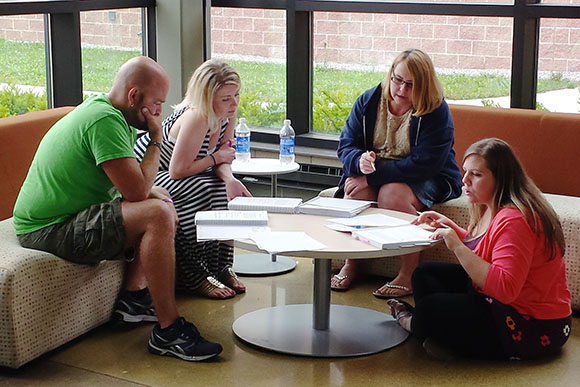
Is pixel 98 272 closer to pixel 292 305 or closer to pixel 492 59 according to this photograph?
pixel 292 305

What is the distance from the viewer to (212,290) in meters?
4.29

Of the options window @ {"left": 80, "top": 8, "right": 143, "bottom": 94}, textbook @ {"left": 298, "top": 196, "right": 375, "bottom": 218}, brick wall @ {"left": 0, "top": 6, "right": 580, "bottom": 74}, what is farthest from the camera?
window @ {"left": 80, "top": 8, "right": 143, "bottom": 94}

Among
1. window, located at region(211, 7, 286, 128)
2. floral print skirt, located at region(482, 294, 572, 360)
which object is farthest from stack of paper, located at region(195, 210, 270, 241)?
window, located at region(211, 7, 286, 128)

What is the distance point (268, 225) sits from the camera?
365cm

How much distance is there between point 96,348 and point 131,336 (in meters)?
0.18

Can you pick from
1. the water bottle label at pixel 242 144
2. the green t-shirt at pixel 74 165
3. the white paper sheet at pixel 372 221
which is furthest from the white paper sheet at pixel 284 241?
the water bottle label at pixel 242 144

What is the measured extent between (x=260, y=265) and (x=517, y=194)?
1.79 m

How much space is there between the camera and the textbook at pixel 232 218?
3.60 metres

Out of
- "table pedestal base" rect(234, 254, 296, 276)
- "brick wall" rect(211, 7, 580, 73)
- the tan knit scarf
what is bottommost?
"table pedestal base" rect(234, 254, 296, 276)

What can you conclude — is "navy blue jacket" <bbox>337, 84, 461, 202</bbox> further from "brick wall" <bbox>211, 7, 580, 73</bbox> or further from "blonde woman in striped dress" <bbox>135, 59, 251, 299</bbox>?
"brick wall" <bbox>211, 7, 580, 73</bbox>

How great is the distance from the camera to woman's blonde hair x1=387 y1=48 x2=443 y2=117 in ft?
13.9

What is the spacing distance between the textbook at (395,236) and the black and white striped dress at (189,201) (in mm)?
1004

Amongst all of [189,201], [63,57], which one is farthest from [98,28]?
[189,201]

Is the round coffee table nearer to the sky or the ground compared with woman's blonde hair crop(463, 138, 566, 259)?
nearer to the ground
